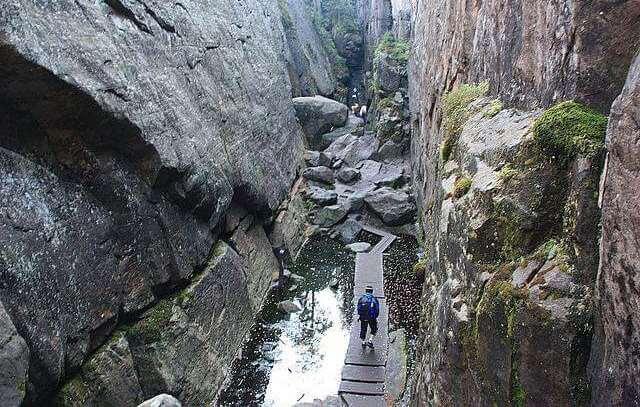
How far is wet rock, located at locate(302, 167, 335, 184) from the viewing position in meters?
28.1

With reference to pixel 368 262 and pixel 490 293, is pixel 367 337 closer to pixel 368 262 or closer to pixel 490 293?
pixel 368 262

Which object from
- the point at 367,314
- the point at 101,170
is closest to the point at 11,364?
the point at 101,170

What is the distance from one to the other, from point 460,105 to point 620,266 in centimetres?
726

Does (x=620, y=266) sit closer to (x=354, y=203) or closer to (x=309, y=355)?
(x=309, y=355)

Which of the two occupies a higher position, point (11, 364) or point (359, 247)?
point (11, 364)

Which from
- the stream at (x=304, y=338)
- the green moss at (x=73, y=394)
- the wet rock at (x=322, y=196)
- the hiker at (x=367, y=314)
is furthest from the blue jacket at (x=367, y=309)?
the wet rock at (x=322, y=196)

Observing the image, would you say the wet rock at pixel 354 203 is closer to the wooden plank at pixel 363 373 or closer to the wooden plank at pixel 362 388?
the wooden plank at pixel 363 373

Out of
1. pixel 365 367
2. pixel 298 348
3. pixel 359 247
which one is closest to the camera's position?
pixel 365 367

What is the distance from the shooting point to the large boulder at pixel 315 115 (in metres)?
35.1

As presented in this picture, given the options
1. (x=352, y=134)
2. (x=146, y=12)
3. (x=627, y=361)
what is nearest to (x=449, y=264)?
(x=627, y=361)

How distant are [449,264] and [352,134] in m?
27.0

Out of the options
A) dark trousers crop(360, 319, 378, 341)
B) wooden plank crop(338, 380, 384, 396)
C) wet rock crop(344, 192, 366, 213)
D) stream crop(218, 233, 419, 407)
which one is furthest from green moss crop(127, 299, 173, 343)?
wet rock crop(344, 192, 366, 213)

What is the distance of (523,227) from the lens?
19.8 feet

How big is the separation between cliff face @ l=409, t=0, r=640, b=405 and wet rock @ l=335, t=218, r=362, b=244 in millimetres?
13426
